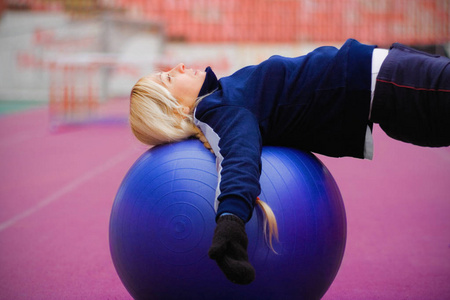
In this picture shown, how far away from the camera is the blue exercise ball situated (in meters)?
2.46

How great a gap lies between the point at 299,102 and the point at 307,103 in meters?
0.04

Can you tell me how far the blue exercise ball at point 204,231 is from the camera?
8.06ft

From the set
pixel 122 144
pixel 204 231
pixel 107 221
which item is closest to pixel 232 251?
pixel 204 231

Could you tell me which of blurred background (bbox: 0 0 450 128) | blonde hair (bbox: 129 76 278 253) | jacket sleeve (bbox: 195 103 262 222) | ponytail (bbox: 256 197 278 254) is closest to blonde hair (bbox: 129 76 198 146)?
blonde hair (bbox: 129 76 278 253)

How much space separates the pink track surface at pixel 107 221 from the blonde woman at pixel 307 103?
67 cm

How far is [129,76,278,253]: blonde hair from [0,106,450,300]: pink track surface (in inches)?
24.5

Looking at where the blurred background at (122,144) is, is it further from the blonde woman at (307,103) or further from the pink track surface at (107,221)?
the blonde woman at (307,103)

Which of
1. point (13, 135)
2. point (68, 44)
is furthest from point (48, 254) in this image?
point (68, 44)

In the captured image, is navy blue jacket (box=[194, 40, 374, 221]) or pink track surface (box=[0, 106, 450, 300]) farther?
pink track surface (box=[0, 106, 450, 300])

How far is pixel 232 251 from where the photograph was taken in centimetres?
216

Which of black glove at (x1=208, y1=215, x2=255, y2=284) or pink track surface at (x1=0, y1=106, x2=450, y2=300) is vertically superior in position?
black glove at (x1=208, y1=215, x2=255, y2=284)

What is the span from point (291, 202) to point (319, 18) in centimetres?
1867

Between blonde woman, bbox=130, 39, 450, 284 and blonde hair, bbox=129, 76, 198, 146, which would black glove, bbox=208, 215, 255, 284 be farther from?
blonde hair, bbox=129, 76, 198, 146

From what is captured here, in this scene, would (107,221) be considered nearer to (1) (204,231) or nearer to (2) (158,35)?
(1) (204,231)
